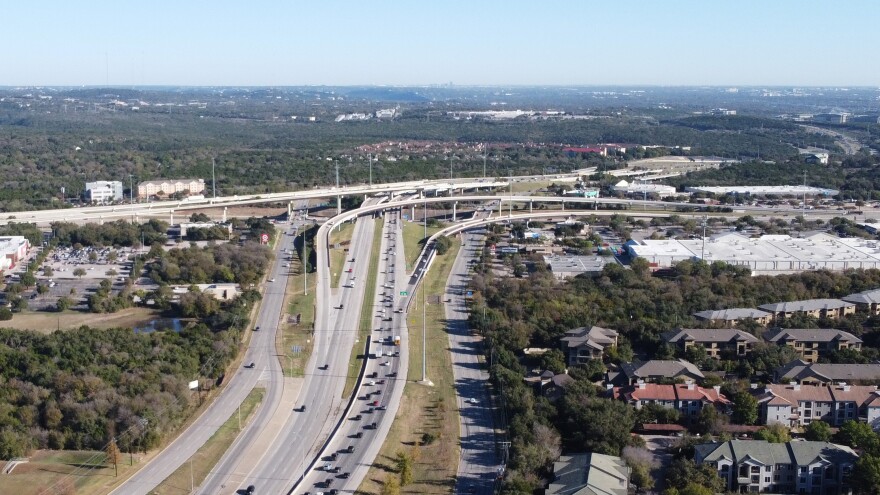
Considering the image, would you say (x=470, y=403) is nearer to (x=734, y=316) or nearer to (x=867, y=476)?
(x=867, y=476)

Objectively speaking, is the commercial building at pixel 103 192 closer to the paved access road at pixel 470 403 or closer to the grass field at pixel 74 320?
the grass field at pixel 74 320

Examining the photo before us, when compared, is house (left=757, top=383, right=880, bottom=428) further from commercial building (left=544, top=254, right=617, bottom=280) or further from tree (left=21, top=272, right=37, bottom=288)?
tree (left=21, top=272, right=37, bottom=288)

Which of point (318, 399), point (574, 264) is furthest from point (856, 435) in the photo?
point (574, 264)

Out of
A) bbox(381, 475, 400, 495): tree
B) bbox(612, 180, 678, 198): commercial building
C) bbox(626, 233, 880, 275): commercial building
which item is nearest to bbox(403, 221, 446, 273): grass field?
bbox(626, 233, 880, 275): commercial building

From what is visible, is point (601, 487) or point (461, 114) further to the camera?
point (461, 114)

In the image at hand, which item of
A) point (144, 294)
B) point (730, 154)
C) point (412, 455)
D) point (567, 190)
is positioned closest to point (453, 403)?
point (412, 455)

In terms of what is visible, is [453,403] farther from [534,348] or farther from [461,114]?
[461,114]
